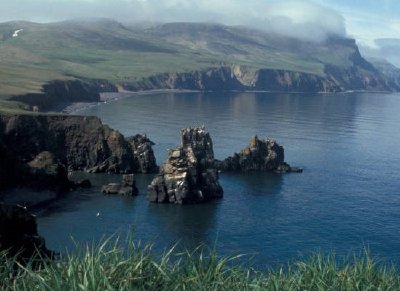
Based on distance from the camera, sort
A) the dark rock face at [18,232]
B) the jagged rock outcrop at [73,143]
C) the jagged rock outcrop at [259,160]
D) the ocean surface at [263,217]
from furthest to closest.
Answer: the jagged rock outcrop at [259,160] → the jagged rock outcrop at [73,143] → the ocean surface at [263,217] → the dark rock face at [18,232]

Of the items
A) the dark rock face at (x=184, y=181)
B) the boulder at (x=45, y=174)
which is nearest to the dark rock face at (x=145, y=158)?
the dark rock face at (x=184, y=181)

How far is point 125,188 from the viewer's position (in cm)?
13400

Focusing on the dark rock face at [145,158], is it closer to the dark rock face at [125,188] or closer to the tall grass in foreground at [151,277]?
the dark rock face at [125,188]

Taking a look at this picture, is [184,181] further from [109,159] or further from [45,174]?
[109,159]

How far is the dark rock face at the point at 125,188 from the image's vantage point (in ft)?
437

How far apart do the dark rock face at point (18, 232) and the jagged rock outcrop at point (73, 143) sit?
63490 mm

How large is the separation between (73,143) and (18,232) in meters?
89.9

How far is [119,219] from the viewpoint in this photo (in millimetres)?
115812

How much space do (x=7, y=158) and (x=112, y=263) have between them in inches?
3886

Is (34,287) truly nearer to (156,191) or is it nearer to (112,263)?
(112,263)

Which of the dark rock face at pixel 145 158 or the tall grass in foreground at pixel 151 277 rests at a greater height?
the tall grass in foreground at pixel 151 277

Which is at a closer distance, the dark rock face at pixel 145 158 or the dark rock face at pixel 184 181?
the dark rock face at pixel 184 181

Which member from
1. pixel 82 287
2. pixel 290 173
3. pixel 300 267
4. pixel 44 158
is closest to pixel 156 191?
pixel 44 158

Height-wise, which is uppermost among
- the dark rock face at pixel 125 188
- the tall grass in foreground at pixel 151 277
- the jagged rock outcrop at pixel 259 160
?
the tall grass in foreground at pixel 151 277
